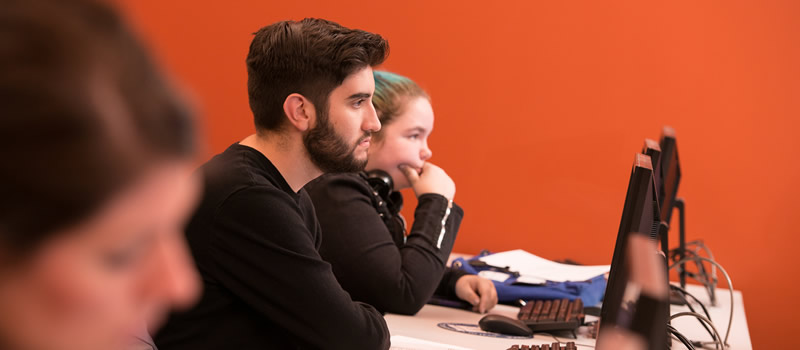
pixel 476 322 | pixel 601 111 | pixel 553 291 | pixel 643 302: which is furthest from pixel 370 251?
pixel 601 111

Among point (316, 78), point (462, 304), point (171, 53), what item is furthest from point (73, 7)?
point (171, 53)

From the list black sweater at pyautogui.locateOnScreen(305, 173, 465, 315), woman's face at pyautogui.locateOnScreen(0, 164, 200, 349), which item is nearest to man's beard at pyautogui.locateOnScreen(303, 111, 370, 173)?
black sweater at pyautogui.locateOnScreen(305, 173, 465, 315)

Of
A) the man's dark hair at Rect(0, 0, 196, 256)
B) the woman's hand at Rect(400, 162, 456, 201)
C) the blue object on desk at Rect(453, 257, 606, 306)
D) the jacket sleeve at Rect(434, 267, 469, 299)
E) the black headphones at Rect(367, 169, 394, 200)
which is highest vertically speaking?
the man's dark hair at Rect(0, 0, 196, 256)

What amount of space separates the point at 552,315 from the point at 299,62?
0.84 metres

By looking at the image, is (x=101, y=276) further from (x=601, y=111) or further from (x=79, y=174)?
(x=601, y=111)

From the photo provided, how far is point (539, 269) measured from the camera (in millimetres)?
2336

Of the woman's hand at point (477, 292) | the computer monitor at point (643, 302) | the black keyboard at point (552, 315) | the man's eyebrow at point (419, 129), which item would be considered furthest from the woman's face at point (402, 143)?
the computer monitor at point (643, 302)

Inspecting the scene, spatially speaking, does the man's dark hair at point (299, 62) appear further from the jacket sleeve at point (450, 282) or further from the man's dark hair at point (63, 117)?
the man's dark hair at point (63, 117)

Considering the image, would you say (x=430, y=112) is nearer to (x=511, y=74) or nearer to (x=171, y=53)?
(x=511, y=74)

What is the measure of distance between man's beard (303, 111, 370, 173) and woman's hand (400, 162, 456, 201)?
21.8 inches

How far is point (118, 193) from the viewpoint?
35cm

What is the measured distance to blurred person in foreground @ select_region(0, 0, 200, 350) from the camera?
32cm

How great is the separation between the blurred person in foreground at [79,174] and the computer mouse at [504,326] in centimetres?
144

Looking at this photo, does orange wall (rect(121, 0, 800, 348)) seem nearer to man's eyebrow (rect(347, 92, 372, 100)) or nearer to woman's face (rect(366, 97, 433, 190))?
woman's face (rect(366, 97, 433, 190))
